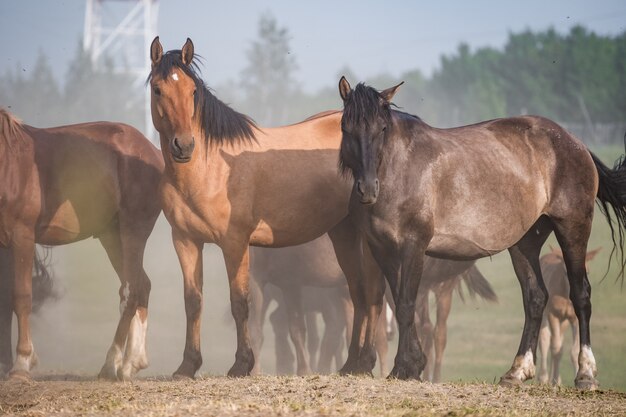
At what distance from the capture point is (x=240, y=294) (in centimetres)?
944

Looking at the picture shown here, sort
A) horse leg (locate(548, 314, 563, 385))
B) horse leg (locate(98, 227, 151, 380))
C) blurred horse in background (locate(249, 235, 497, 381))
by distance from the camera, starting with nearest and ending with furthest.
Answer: horse leg (locate(98, 227, 151, 380)) → blurred horse in background (locate(249, 235, 497, 381)) → horse leg (locate(548, 314, 563, 385))

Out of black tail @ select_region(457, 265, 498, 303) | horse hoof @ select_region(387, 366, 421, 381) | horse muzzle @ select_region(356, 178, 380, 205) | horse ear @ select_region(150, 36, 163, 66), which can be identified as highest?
horse ear @ select_region(150, 36, 163, 66)

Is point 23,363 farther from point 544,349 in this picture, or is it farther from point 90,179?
point 544,349

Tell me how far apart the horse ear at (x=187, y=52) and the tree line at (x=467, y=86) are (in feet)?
152

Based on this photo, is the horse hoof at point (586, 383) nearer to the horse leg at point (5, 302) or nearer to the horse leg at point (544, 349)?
the horse leg at point (5, 302)

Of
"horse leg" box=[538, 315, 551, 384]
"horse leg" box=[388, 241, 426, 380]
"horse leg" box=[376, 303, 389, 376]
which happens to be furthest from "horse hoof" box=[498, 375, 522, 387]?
"horse leg" box=[538, 315, 551, 384]

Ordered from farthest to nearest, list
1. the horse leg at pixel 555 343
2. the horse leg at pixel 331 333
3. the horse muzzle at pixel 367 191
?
the horse leg at pixel 331 333
the horse leg at pixel 555 343
the horse muzzle at pixel 367 191

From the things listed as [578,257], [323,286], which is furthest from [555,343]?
[578,257]

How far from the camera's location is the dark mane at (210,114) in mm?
9344

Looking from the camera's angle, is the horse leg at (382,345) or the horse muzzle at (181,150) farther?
the horse leg at (382,345)

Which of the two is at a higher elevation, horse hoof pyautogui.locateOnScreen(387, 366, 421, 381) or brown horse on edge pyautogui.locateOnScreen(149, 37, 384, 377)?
brown horse on edge pyautogui.locateOnScreen(149, 37, 384, 377)

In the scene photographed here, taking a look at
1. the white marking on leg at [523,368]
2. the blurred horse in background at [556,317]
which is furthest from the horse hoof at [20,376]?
the blurred horse in background at [556,317]

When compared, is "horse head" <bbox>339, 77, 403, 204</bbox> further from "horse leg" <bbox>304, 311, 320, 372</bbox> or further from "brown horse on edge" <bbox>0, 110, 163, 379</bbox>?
"horse leg" <bbox>304, 311, 320, 372</bbox>

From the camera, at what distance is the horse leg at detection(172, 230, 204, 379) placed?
9500 millimetres
